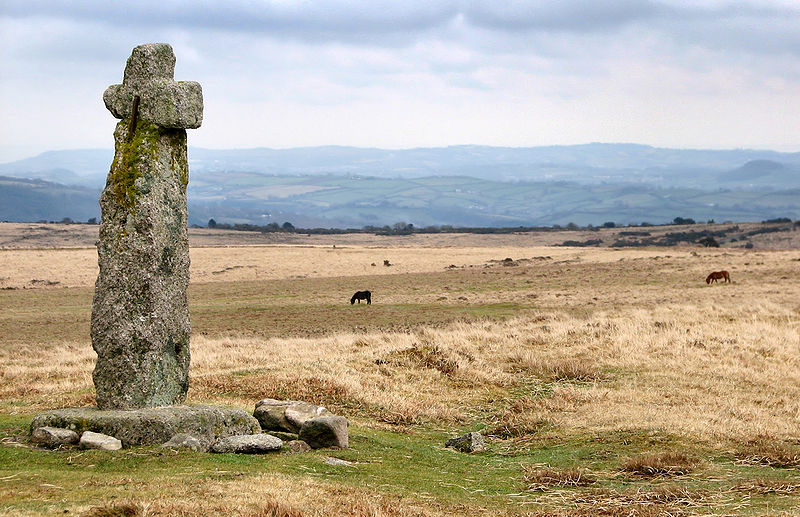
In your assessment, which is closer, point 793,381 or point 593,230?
point 793,381

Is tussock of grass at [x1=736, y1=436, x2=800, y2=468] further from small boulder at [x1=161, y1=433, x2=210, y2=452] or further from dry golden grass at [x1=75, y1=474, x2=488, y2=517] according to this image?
small boulder at [x1=161, y1=433, x2=210, y2=452]

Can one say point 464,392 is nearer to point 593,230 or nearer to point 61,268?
point 61,268

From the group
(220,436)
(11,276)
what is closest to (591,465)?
(220,436)

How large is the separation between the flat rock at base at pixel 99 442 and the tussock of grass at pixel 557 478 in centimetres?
575

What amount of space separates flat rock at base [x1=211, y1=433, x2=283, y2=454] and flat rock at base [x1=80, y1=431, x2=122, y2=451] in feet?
4.39

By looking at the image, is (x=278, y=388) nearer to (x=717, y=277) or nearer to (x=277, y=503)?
(x=277, y=503)

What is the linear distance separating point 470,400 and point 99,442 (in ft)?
30.8

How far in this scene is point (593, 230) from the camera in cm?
14375

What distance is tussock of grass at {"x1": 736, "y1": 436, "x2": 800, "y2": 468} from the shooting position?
12993 mm

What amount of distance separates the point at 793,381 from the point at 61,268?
181 ft

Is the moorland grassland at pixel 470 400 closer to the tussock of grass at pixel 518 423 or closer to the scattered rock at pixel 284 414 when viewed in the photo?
the tussock of grass at pixel 518 423

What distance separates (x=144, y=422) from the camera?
12.3 meters

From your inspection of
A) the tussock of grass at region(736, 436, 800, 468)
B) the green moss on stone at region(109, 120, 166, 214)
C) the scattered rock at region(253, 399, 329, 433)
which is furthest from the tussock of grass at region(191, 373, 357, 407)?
the tussock of grass at region(736, 436, 800, 468)

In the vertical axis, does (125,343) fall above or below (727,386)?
above
